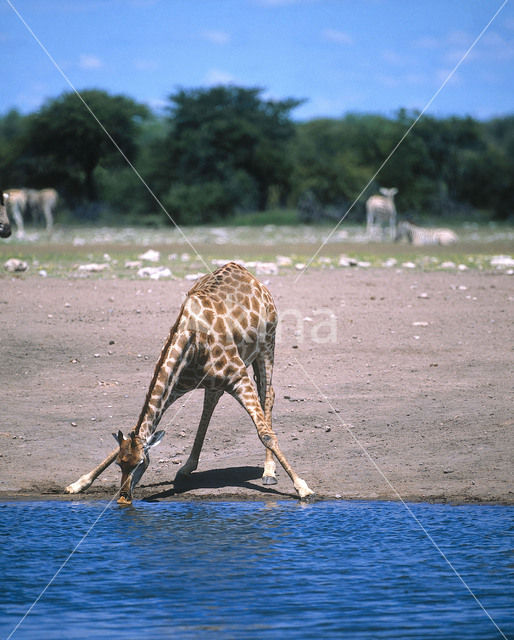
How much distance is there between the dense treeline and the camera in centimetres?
→ 3997

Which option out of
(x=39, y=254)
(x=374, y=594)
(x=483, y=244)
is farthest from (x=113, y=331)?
(x=483, y=244)

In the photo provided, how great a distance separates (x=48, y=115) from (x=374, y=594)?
3583cm

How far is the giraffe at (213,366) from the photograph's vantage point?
6984mm

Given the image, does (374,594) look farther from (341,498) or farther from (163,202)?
(163,202)

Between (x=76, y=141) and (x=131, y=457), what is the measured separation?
103 ft

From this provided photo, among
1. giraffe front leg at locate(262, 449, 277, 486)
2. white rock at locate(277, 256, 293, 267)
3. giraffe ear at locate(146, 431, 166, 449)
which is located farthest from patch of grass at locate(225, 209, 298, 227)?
giraffe ear at locate(146, 431, 166, 449)

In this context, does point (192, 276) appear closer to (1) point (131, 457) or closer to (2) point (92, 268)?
(2) point (92, 268)

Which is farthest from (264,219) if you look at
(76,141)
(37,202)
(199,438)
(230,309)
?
(230,309)

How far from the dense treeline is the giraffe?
3152 centimetres

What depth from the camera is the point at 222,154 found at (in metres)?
44.6

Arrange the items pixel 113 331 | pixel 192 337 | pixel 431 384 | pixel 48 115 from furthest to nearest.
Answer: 1. pixel 48 115
2. pixel 113 331
3. pixel 431 384
4. pixel 192 337

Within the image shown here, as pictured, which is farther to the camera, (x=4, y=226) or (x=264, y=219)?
(x=264, y=219)

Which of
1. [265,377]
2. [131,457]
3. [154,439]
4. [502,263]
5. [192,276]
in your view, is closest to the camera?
[131,457]

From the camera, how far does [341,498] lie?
7.48m
